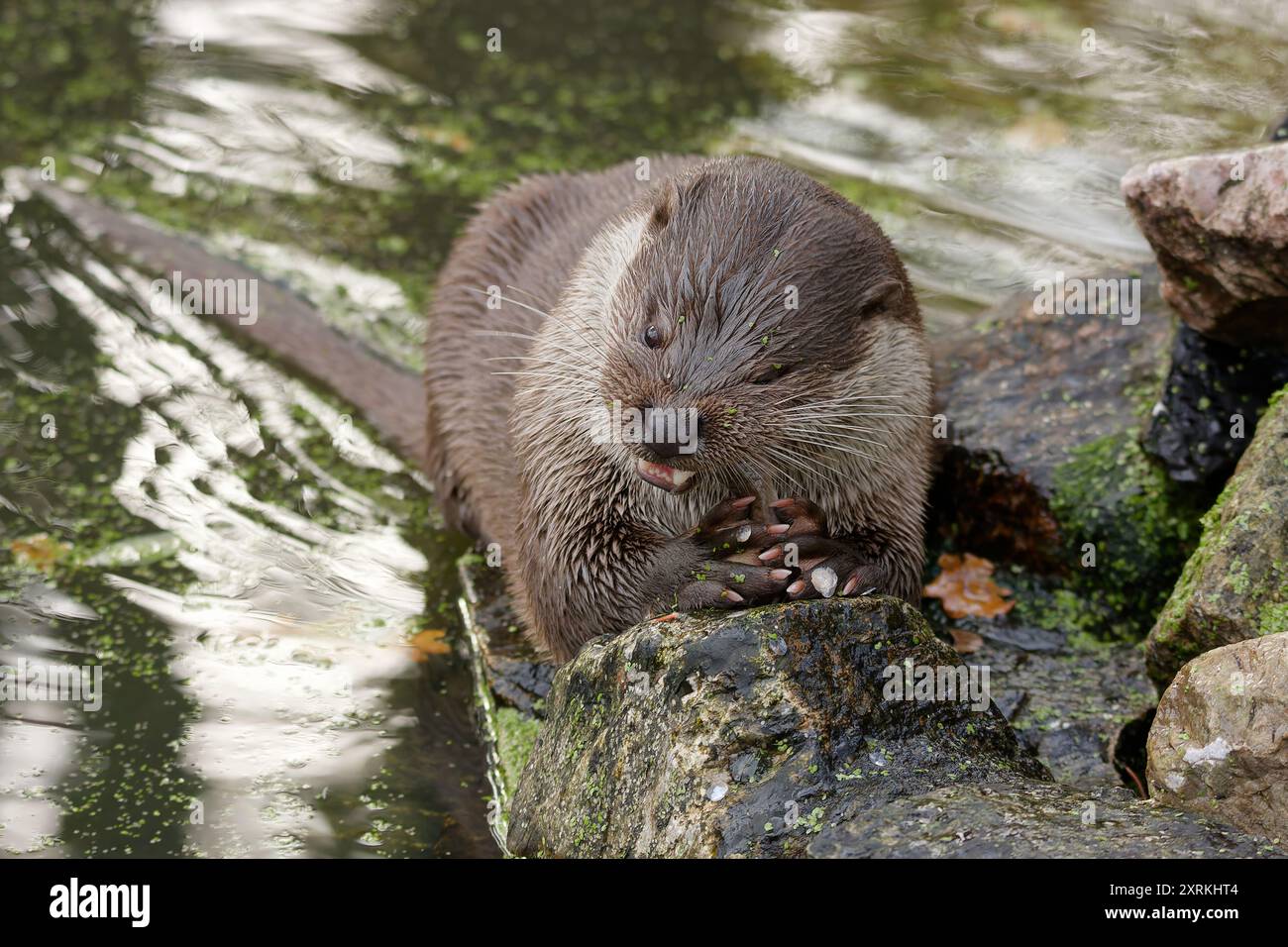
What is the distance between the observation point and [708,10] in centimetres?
725

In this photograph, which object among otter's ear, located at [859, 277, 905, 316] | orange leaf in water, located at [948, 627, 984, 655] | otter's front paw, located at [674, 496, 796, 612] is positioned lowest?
orange leaf in water, located at [948, 627, 984, 655]

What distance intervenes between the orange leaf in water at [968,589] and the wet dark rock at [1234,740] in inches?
45.1

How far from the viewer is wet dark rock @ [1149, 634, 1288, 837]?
94.6 inches

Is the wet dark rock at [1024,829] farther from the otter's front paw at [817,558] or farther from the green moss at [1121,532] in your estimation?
the green moss at [1121,532]

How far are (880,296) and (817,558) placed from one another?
1.84ft

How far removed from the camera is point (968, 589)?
3816 millimetres

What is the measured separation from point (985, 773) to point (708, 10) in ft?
18.0

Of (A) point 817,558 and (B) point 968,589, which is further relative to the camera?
(B) point 968,589

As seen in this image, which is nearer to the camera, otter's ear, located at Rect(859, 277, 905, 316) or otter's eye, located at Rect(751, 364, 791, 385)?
otter's eye, located at Rect(751, 364, 791, 385)

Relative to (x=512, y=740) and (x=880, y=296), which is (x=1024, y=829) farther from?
(x=512, y=740)

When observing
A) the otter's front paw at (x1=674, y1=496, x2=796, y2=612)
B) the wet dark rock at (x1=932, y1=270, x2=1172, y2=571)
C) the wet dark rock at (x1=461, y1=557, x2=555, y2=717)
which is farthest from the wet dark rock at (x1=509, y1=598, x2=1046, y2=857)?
the wet dark rock at (x1=932, y1=270, x2=1172, y2=571)

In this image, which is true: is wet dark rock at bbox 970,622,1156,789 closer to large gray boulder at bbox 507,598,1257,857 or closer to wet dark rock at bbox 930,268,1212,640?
wet dark rock at bbox 930,268,1212,640

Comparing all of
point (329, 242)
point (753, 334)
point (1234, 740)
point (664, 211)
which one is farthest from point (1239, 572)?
point (329, 242)
